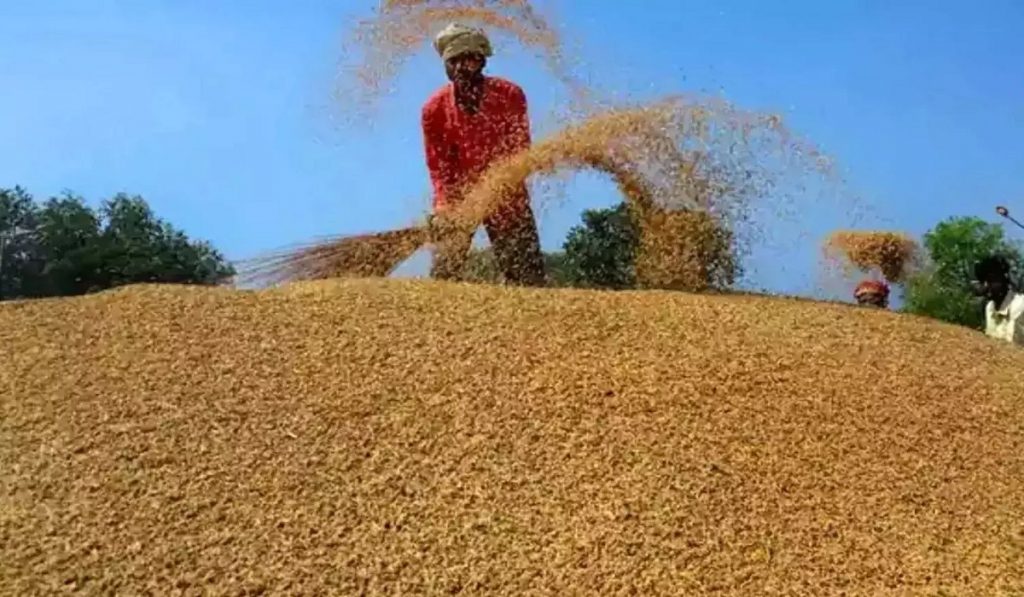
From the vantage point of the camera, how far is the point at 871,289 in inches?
332

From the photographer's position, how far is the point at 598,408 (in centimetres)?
451

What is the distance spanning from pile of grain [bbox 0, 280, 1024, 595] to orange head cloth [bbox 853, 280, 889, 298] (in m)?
2.74

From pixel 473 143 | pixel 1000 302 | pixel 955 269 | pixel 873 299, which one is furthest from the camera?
pixel 955 269

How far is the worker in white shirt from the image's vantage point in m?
6.80

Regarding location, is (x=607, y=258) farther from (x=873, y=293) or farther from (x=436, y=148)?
(x=436, y=148)

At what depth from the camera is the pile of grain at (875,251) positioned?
29.2 feet

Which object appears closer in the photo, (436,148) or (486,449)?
(486,449)

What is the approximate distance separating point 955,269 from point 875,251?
218 inches

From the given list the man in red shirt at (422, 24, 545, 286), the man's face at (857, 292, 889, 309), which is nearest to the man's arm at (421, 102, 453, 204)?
the man in red shirt at (422, 24, 545, 286)

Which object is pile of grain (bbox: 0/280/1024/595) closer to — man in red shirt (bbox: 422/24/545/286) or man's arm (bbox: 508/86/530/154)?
man in red shirt (bbox: 422/24/545/286)

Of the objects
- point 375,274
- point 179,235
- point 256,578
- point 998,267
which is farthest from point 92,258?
point 256,578

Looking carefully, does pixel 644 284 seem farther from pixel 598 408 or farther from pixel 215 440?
pixel 215 440

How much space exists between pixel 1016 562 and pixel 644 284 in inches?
107

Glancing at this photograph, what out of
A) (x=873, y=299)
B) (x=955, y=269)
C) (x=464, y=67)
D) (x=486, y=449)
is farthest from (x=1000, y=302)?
(x=955, y=269)
